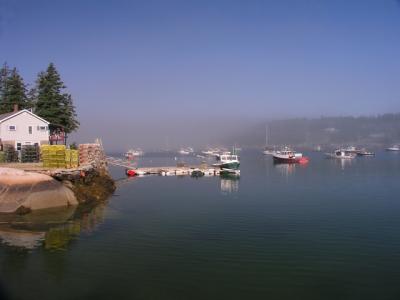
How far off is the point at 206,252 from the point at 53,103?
1988 inches

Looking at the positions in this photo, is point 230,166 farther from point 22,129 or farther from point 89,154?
point 22,129

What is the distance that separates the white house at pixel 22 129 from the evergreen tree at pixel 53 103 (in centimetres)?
926

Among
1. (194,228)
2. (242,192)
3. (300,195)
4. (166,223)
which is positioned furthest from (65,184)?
(300,195)

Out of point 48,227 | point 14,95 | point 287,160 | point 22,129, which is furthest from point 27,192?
point 287,160

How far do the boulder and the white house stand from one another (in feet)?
55.5

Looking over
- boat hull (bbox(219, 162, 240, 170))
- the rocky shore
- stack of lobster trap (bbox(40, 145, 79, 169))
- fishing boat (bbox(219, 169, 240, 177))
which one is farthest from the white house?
boat hull (bbox(219, 162, 240, 170))

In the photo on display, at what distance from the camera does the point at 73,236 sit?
29766 mm

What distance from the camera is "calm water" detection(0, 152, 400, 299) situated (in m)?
19.5

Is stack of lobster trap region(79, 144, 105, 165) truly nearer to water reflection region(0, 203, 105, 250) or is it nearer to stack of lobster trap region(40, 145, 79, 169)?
stack of lobster trap region(40, 145, 79, 169)

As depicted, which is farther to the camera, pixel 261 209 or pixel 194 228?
pixel 261 209

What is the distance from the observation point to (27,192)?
1460 inches

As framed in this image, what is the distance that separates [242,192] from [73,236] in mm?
33004

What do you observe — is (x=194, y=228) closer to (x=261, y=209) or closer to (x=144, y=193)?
(x=261, y=209)

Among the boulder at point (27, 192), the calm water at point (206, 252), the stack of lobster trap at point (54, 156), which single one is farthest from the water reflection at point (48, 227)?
the stack of lobster trap at point (54, 156)
